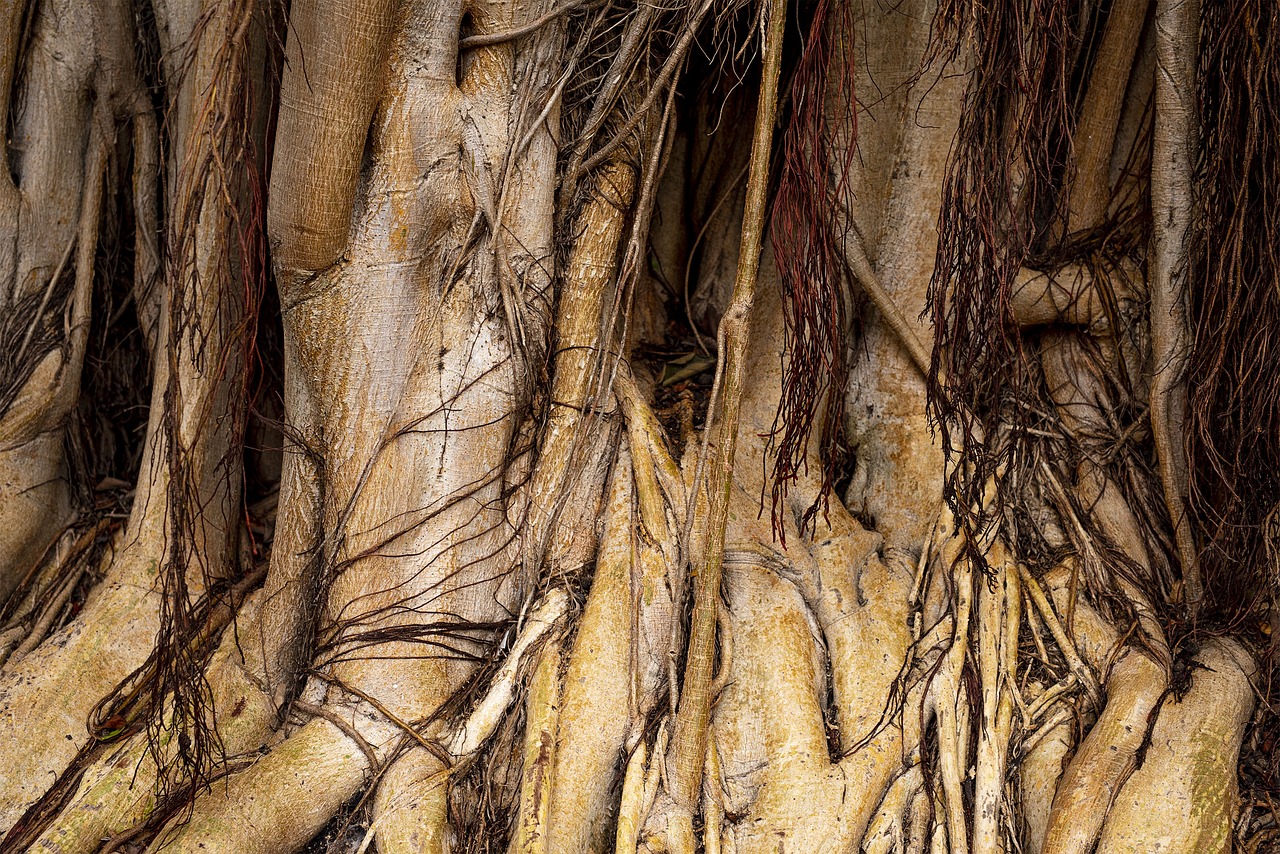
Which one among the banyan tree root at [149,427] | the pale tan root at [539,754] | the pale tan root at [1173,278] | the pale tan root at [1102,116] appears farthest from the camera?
the pale tan root at [1102,116]

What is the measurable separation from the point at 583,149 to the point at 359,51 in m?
0.56

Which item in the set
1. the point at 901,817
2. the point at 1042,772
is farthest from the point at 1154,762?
the point at 901,817

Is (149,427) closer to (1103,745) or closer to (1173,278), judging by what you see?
(1103,745)

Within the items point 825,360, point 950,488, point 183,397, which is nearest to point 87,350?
point 183,397

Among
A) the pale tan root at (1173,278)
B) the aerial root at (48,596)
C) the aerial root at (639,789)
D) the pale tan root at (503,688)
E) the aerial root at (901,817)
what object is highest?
the pale tan root at (1173,278)

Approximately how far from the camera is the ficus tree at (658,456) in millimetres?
2156

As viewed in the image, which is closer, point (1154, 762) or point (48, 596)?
point (1154, 762)

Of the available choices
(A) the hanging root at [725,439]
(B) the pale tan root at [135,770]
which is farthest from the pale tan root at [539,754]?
(B) the pale tan root at [135,770]

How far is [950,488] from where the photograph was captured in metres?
2.41

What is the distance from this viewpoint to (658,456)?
8.18ft

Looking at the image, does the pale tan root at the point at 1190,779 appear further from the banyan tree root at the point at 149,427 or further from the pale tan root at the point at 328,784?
the banyan tree root at the point at 149,427

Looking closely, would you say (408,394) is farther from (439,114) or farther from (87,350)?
(87,350)

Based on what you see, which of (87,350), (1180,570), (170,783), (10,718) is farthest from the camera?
(87,350)

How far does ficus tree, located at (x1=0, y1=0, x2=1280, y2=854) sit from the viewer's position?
2.16 m
